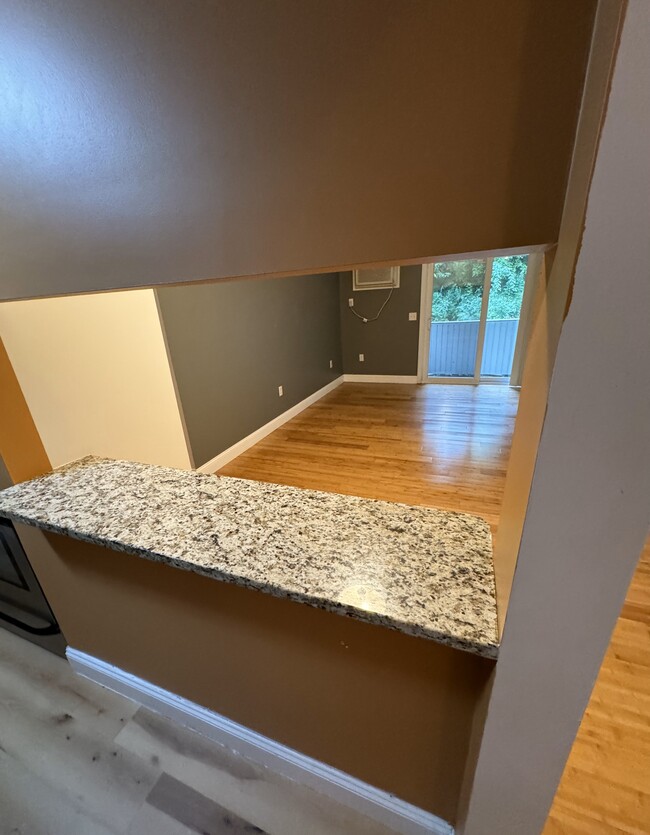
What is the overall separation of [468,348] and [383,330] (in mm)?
1319

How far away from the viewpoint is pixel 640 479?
365 mm

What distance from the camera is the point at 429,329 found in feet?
16.7

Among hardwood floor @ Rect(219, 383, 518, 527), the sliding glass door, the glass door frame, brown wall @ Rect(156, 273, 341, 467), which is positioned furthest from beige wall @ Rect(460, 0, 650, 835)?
the sliding glass door

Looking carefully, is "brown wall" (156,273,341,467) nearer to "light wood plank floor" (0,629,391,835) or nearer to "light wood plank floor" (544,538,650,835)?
"light wood plank floor" (0,629,391,835)

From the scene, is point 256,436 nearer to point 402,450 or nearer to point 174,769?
point 402,450

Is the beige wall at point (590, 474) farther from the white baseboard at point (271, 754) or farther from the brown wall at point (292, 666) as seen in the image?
the white baseboard at point (271, 754)

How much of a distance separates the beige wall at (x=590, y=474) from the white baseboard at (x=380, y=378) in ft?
16.6

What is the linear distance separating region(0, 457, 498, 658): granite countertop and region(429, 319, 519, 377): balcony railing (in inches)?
191

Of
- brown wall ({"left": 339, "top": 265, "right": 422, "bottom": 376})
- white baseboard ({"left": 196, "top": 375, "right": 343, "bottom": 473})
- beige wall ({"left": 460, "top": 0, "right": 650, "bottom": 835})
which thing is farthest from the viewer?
brown wall ({"left": 339, "top": 265, "right": 422, "bottom": 376})

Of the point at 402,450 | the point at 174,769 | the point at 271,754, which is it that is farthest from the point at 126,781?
the point at 402,450

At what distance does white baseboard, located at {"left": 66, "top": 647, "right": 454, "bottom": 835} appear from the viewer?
2.98 feet

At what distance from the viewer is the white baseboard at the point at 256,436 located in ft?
9.74

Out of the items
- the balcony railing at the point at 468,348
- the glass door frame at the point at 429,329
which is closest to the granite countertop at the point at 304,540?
the glass door frame at the point at 429,329

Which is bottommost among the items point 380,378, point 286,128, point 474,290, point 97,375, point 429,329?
point 380,378
